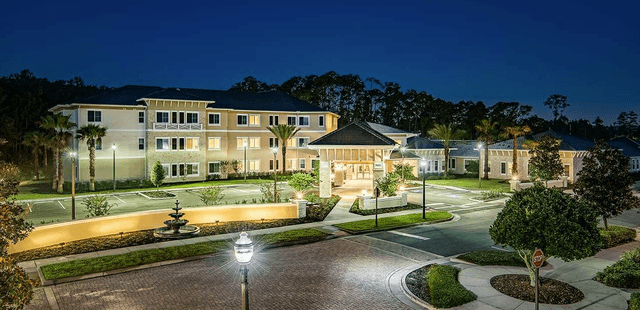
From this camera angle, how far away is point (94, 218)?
66.7ft

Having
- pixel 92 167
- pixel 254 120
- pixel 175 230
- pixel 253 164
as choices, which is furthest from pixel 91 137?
pixel 175 230

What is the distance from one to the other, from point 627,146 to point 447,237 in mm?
55553

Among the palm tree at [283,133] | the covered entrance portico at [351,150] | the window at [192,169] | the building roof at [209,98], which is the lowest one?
the window at [192,169]

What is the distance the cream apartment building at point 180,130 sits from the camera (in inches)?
1821

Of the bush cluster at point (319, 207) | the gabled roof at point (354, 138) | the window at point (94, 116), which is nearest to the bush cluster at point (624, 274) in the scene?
the bush cluster at point (319, 207)

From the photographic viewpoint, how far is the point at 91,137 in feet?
136

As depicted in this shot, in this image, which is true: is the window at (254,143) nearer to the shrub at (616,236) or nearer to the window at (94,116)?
the window at (94,116)

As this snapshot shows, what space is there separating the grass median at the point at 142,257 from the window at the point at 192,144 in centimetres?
3181

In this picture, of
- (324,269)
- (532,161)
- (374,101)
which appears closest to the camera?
(324,269)

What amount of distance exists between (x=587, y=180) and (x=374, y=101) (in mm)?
76790

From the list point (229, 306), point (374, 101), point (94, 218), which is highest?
point (374, 101)

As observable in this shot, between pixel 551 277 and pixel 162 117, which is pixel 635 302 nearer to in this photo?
pixel 551 277

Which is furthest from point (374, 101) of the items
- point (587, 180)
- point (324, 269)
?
point (324, 269)

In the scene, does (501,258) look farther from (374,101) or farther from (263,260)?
(374,101)
